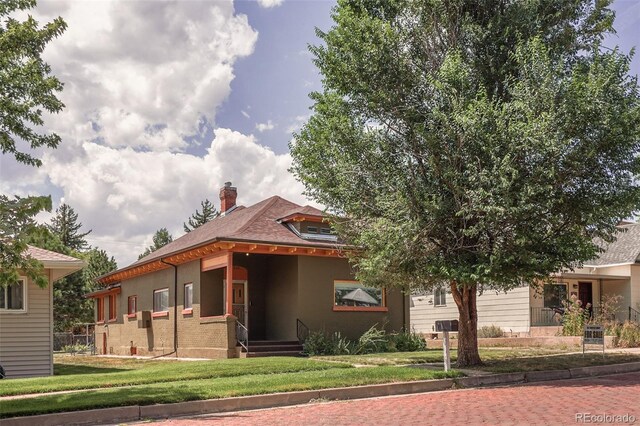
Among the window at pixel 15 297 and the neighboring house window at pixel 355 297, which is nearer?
the window at pixel 15 297

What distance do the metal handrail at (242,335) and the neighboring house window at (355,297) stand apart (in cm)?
340

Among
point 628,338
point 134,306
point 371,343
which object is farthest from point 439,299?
point 134,306

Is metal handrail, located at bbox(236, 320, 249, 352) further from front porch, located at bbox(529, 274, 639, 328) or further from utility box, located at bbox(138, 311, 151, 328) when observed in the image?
front porch, located at bbox(529, 274, 639, 328)

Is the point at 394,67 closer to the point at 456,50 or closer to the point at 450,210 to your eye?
the point at 456,50

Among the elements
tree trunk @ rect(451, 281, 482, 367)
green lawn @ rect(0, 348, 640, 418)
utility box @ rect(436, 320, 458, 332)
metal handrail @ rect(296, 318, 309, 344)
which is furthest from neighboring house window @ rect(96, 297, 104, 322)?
utility box @ rect(436, 320, 458, 332)

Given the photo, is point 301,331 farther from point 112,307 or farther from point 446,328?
point 112,307

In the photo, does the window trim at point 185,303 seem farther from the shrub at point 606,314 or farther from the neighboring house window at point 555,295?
the neighboring house window at point 555,295

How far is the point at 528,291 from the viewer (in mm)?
29391

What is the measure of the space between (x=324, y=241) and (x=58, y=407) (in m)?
14.7

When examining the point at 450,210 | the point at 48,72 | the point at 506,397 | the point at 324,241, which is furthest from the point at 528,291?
the point at 48,72

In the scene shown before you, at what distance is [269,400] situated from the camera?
38.2 feet

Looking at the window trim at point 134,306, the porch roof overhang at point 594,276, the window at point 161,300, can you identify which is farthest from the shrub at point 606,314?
the window trim at point 134,306

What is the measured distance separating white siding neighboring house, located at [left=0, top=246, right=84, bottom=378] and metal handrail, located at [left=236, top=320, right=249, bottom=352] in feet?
17.7

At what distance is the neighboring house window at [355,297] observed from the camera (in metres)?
24.4
